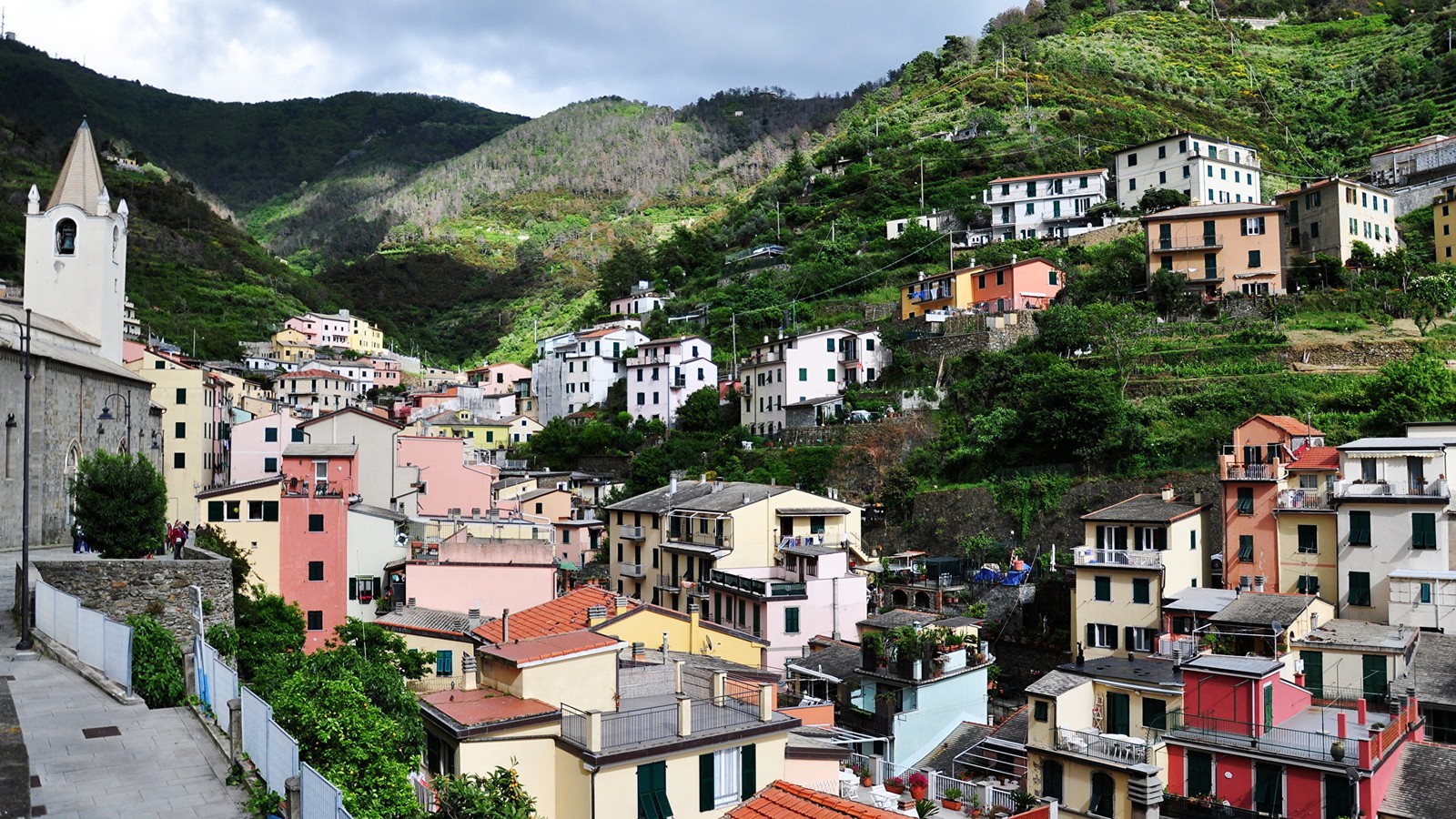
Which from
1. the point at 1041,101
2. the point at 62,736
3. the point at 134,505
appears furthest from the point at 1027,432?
the point at 1041,101

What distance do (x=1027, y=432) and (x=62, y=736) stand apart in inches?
1523

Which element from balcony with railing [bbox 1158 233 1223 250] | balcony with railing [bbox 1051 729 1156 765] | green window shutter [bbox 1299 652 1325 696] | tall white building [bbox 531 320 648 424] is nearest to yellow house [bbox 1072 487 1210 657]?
green window shutter [bbox 1299 652 1325 696]

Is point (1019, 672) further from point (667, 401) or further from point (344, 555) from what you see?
point (667, 401)

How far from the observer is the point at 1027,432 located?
46.1 meters

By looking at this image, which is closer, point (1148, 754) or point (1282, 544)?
point (1148, 754)

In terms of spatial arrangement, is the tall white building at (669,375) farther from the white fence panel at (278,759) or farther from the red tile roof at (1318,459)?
the white fence panel at (278,759)

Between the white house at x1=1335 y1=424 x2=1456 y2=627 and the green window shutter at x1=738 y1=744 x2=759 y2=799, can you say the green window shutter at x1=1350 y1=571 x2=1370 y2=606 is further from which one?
the green window shutter at x1=738 y1=744 x2=759 y2=799

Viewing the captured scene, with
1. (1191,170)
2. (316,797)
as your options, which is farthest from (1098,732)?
(1191,170)

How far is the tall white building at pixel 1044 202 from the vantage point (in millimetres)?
74062

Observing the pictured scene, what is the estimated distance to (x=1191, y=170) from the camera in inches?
2739

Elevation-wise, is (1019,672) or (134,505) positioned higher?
(134,505)

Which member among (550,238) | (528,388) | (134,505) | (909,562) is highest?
(550,238)

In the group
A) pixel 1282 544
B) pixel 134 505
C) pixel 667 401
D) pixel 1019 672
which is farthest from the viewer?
pixel 667 401

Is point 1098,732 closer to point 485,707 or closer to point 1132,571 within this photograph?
point 1132,571
